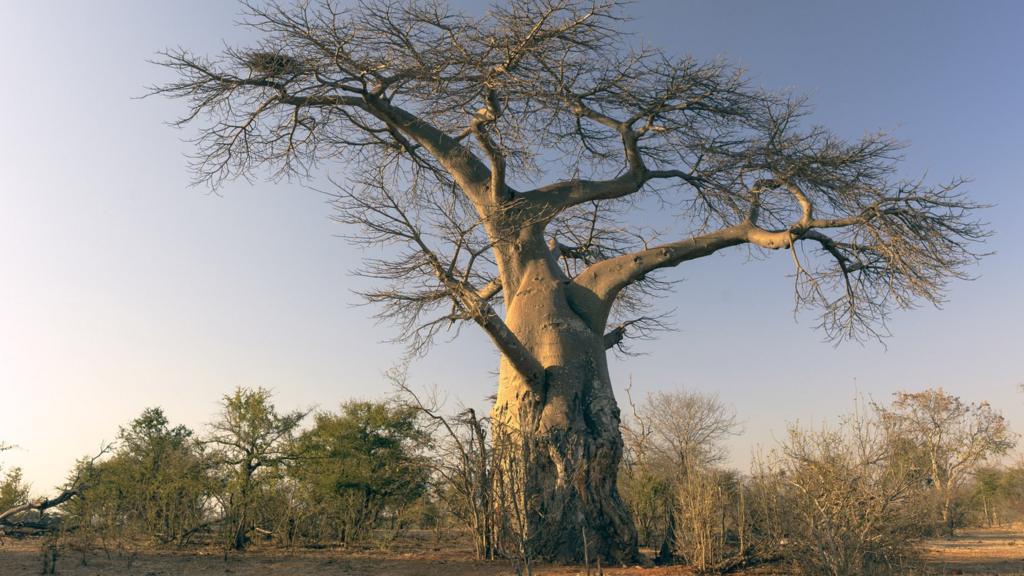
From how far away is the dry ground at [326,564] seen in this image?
6141 mm

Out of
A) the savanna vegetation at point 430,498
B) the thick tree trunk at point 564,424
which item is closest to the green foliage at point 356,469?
the savanna vegetation at point 430,498

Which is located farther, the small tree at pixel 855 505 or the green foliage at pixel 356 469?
the green foliage at pixel 356 469

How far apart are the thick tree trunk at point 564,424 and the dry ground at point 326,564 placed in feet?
1.16

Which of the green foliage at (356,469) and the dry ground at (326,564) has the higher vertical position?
the green foliage at (356,469)

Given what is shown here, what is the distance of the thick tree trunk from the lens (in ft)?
20.7

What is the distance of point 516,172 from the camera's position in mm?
8594

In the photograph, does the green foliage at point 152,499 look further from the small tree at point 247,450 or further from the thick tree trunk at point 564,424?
the thick tree trunk at point 564,424

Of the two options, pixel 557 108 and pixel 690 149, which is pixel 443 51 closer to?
pixel 557 108

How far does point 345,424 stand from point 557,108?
7048 millimetres

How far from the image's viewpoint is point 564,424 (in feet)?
22.1

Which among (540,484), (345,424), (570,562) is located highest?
(345,424)

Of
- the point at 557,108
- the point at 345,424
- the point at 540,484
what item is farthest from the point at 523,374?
the point at 345,424

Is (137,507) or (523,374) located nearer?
(523,374)

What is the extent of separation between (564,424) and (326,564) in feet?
10.1
